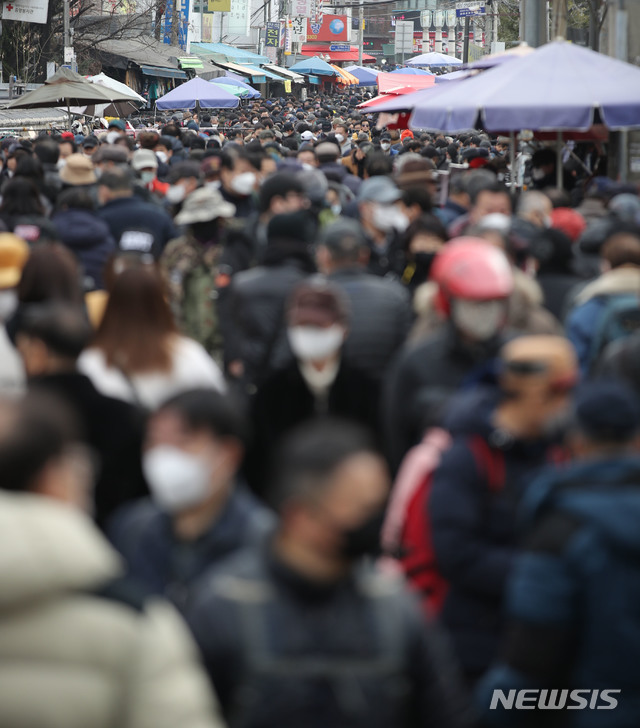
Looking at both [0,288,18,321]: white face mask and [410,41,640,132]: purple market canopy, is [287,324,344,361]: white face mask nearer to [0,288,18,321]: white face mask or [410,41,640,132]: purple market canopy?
[0,288,18,321]: white face mask

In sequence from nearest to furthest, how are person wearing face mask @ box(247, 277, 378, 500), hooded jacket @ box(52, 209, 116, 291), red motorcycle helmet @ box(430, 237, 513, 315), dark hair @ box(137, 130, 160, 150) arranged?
red motorcycle helmet @ box(430, 237, 513, 315) < person wearing face mask @ box(247, 277, 378, 500) < hooded jacket @ box(52, 209, 116, 291) < dark hair @ box(137, 130, 160, 150)

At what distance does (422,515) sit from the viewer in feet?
11.5

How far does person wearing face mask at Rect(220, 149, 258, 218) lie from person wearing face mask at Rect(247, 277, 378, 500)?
396 cm

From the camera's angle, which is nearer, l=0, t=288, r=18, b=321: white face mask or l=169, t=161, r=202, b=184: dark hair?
l=0, t=288, r=18, b=321: white face mask

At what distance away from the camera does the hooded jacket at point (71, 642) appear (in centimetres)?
197

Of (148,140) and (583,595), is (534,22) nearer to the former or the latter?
(148,140)

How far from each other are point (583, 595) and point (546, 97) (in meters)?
7.95

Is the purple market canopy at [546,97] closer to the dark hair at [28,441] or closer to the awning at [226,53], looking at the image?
the dark hair at [28,441]

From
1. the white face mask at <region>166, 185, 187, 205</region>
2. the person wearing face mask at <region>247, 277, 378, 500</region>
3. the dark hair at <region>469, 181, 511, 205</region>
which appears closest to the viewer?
the person wearing face mask at <region>247, 277, 378, 500</region>

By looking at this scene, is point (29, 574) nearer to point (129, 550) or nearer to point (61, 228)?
point (129, 550)

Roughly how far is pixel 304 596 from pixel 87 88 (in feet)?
58.2

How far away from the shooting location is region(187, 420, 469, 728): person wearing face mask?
7.72ft

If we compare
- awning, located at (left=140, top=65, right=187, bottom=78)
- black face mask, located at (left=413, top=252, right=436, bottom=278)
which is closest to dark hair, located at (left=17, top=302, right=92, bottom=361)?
black face mask, located at (left=413, top=252, right=436, bottom=278)

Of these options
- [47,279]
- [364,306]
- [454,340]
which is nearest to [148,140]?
[47,279]
